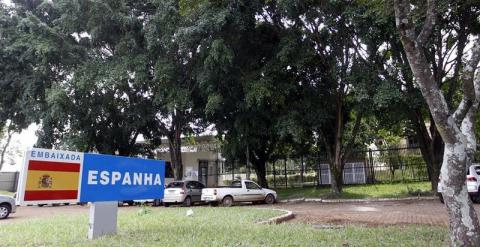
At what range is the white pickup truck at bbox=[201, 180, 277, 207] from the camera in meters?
19.1

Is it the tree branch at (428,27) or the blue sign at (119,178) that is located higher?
the tree branch at (428,27)

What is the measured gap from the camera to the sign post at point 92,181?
6.93 m

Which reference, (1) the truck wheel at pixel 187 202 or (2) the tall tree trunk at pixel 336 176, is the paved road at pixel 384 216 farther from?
(1) the truck wheel at pixel 187 202

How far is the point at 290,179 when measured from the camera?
2928cm

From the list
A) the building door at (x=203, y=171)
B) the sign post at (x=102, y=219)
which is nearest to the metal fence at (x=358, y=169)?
the building door at (x=203, y=171)

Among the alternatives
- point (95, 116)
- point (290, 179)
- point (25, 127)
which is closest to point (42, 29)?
point (95, 116)

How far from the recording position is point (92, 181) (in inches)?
311

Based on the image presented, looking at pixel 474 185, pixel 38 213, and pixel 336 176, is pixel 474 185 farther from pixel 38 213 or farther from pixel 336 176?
pixel 38 213

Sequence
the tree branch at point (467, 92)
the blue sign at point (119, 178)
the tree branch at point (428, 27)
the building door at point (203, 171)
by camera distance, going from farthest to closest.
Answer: the building door at point (203, 171)
the blue sign at point (119, 178)
the tree branch at point (428, 27)
the tree branch at point (467, 92)

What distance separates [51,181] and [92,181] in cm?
85

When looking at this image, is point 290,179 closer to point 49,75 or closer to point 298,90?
point 298,90

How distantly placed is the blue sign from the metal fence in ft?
51.2

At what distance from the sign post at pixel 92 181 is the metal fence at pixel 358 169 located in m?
16.0

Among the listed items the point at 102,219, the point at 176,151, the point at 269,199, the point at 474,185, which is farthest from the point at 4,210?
the point at 474,185
